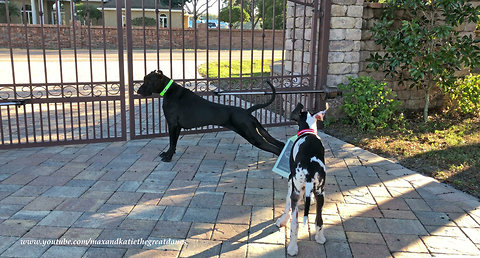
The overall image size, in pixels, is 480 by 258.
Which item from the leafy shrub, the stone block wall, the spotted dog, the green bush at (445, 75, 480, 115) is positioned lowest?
the spotted dog

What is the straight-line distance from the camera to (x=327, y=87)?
6.31 m

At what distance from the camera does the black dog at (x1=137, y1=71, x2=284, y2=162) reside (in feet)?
14.7

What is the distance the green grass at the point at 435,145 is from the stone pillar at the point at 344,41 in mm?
889

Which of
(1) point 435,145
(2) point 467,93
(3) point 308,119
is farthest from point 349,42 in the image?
(3) point 308,119

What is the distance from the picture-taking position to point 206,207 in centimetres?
353

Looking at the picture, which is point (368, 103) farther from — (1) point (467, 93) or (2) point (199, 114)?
(2) point (199, 114)

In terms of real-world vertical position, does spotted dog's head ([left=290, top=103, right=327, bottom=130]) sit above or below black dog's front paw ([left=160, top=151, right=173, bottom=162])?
above

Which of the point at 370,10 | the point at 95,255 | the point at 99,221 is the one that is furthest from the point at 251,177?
the point at 370,10

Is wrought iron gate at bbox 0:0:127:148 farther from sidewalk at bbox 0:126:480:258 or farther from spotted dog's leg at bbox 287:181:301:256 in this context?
spotted dog's leg at bbox 287:181:301:256

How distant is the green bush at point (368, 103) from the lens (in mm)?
5980

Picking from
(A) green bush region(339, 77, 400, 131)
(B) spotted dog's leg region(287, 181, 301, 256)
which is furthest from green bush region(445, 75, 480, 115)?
(B) spotted dog's leg region(287, 181, 301, 256)

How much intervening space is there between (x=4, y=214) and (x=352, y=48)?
5.49 meters

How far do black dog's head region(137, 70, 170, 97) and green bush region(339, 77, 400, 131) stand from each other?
123 inches

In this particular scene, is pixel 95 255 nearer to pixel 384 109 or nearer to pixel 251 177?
pixel 251 177
